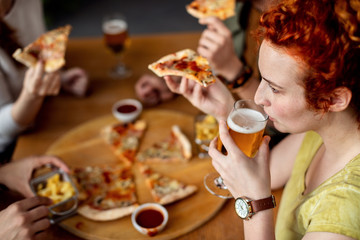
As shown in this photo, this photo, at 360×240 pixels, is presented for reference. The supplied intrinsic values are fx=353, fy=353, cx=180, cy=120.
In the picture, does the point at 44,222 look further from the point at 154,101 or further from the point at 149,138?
the point at 154,101

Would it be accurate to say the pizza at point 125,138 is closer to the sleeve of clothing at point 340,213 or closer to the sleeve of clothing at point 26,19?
the sleeve of clothing at point 26,19

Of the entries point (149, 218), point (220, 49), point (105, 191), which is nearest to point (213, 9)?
point (220, 49)

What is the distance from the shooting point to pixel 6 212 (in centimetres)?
159

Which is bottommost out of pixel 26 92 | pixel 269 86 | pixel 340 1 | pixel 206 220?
pixel 206 220

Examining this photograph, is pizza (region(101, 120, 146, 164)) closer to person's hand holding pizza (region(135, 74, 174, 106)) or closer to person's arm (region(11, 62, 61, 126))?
person's hand holding pizza (region(135, 74, 174, 106))

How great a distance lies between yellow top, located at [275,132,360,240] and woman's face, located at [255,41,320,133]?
0.25m

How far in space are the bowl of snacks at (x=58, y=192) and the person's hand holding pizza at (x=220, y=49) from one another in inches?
46.0

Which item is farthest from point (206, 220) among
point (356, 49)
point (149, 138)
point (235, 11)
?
point (235, 11)

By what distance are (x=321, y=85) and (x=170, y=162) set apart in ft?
3.92

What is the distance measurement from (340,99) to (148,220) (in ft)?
3.45

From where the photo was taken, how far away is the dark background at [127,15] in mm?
6250

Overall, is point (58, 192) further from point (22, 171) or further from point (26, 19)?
point (26, 19)

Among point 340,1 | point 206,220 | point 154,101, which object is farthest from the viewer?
point 154,101

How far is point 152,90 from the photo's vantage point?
264 centimetres
